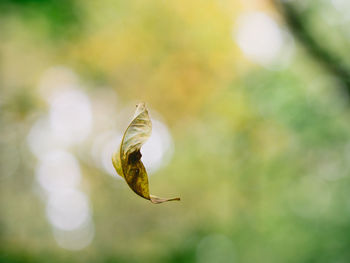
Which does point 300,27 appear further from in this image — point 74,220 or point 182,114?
point 74,220

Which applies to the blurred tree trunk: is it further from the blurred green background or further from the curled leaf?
the curled leaf

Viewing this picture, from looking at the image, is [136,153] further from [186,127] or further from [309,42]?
[186,127]

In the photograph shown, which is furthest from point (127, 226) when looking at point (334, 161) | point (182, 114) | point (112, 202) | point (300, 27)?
point (300, 27)

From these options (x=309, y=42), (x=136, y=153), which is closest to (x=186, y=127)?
(x=309, y=42)

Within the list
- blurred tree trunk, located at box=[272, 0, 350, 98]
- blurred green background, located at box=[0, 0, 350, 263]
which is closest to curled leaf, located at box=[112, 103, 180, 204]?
blurred green background, located at box=[0, 0, 350, 263]

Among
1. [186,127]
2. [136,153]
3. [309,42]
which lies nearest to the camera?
[136,153]

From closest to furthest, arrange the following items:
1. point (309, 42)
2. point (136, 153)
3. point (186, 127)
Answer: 1. point (136, 153)
2. point (309, 42)
3. point (186, 127)

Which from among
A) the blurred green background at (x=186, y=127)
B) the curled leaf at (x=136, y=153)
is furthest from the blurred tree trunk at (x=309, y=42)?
the curled leaf at (x=136, y=153)

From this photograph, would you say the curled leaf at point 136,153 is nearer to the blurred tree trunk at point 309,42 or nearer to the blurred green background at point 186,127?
the blurred green background at point 186,127
